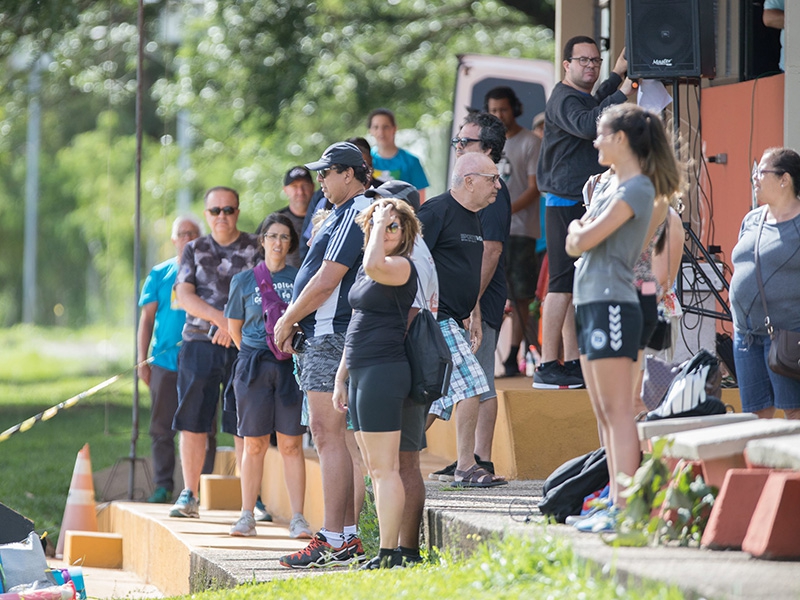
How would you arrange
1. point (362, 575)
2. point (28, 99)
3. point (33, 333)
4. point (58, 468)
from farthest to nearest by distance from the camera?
point (33, 333), point (28, 99), point (58, 468), point (362, 575)

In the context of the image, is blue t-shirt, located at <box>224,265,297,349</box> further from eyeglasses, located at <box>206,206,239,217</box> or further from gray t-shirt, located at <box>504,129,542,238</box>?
gray t-shirt, located at <box>504,129,542,238</box>

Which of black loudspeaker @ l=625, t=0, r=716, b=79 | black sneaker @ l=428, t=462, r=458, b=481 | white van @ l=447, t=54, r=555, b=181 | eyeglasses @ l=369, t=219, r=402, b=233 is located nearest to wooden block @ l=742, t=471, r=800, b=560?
eyeglasses @ l=369, t=219, r=402, b=233

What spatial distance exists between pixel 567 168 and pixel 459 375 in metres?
1.53

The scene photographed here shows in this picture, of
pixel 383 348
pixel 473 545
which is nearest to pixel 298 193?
pixel 383 348

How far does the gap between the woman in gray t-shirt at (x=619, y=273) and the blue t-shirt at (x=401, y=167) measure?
15.2 ft

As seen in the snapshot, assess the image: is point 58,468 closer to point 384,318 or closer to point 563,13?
point 563,13

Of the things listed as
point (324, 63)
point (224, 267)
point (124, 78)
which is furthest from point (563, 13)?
point (124, 78)

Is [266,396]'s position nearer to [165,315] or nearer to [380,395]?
[380,395]

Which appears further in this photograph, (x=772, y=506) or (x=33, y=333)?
(x=33, y=333)

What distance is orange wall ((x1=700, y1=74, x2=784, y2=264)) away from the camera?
30.1ft

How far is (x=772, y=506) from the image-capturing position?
174 inches

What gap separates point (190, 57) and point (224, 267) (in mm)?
11031

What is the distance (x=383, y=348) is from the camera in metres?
5.66

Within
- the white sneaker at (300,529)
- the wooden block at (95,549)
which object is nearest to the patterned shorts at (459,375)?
the white sneaker at (300,529)
